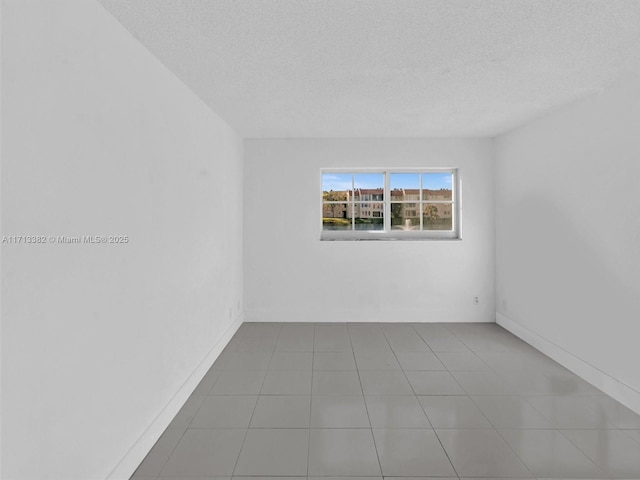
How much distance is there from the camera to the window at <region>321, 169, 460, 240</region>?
4.66 m

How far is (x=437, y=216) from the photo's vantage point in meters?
4.68

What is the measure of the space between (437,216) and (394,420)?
10.0ft

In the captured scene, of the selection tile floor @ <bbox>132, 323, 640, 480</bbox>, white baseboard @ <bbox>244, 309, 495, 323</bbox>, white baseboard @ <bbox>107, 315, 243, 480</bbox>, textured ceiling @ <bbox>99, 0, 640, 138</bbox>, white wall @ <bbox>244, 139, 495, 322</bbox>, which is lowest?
tile floor @ <bbox>132, 323, 640, 480</bbox>

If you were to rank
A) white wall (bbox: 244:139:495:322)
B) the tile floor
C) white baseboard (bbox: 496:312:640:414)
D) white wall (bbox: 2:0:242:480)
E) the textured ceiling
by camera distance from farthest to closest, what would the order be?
white wall (bbox: 244:139:495:322)
white baseboard (bbox: 496:312:640:414)
the tile floor
the textured ceiling
white wall (bbox: 2:0:242:480)

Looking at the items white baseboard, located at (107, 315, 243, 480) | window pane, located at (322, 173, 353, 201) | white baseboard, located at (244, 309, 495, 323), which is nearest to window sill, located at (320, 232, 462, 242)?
window pane, located at (322, 173, 353, 201)

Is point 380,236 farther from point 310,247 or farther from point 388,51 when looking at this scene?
point 388,51

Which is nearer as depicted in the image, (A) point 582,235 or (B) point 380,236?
(A) point 582,235

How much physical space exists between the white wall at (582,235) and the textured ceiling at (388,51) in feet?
1.16

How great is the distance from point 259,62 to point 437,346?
322cm

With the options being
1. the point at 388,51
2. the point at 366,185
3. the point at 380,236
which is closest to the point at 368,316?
the point at 380,236

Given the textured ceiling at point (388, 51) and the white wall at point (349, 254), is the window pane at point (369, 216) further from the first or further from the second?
the textured ceiling at point (388, 51)

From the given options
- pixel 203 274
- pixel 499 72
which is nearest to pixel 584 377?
pixel 499 72

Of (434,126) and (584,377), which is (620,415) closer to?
(584,377)

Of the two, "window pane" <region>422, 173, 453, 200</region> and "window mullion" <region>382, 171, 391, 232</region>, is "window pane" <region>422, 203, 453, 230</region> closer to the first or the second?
"window pane" <region>422, 173, 453, 200</region>
